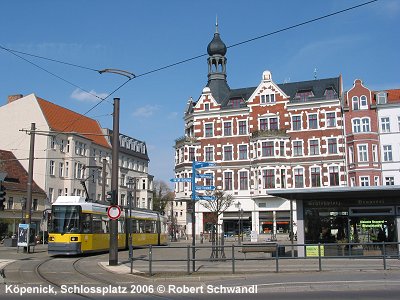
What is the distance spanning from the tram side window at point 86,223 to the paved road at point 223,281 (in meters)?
7.38

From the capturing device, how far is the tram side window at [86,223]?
1111 inches

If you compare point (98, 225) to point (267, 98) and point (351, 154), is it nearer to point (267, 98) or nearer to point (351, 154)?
point (351, 154)

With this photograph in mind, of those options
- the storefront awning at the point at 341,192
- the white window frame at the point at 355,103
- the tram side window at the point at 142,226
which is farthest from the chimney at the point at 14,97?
the storefront awning at the point at 341,192

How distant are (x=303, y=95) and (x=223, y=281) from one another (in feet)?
159

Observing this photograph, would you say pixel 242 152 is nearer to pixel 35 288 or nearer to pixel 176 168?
pixel 176 168

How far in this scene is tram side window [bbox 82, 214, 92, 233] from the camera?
28.2m

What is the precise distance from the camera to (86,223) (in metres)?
28.5

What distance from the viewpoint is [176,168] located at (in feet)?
216

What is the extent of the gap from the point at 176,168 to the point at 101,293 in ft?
173

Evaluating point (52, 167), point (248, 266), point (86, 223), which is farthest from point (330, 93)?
point (248, 266)

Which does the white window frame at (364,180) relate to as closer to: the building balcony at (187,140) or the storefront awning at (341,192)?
the building balcony at (187,140)

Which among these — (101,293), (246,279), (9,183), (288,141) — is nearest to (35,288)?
(101,293)

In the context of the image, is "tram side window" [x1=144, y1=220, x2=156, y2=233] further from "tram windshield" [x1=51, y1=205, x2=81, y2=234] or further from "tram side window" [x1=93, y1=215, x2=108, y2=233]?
"tram windshield" [x1=51, y1=205, x2=81, y2=234]

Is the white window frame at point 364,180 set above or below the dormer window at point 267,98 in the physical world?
below
